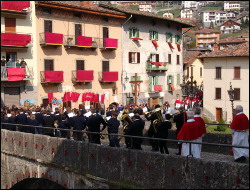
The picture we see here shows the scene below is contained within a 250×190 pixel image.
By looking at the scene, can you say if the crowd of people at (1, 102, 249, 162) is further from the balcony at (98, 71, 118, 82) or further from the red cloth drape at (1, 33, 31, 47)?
the balcony at (98, 71, 118, 82)

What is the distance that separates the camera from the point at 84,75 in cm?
3331

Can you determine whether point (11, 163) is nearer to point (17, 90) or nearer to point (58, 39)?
point (17, 90)

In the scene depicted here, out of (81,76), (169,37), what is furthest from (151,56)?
(81,76)

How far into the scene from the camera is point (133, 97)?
1534 inches

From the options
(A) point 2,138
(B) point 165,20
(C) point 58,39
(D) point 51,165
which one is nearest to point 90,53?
(C) point 58,39

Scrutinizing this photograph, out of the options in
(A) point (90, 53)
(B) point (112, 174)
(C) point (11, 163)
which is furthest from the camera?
(A) point (90, 53)

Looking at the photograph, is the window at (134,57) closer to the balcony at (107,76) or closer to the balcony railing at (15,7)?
the balcony at (107,76)

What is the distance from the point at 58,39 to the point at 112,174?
2215 cm

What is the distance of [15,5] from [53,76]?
239 inches

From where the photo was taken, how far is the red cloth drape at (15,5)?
90.7ft

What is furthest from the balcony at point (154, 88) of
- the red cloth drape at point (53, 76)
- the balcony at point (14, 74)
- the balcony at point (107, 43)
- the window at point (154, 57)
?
the balcony at point (14, 74)

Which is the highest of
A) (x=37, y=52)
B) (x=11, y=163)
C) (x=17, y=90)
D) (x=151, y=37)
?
(x=151, y=37)

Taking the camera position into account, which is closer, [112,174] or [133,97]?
[112,174]

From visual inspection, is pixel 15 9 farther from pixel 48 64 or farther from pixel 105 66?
pixel 105 66
